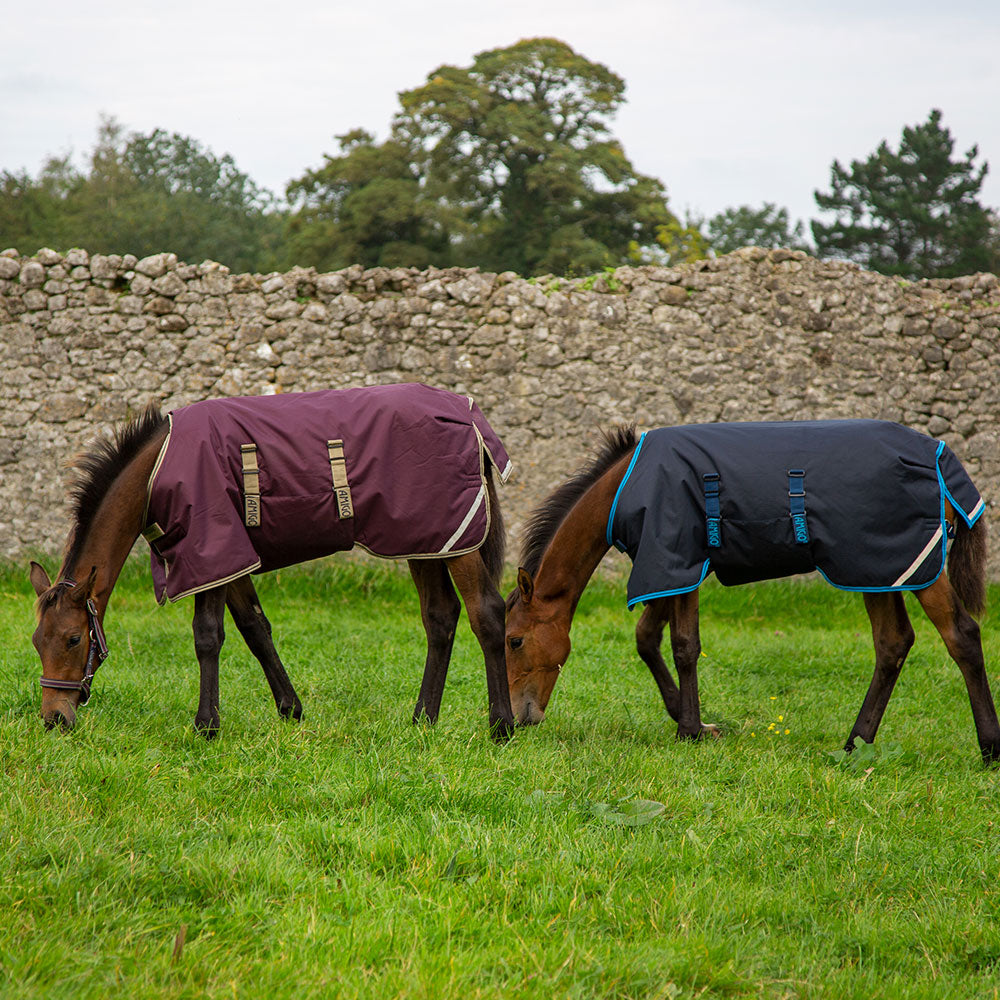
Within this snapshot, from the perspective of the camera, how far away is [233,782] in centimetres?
369

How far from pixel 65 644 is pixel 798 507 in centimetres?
339

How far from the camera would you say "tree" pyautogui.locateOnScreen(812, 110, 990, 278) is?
29344 millimetres

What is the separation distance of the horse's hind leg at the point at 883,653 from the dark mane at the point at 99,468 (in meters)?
3.68

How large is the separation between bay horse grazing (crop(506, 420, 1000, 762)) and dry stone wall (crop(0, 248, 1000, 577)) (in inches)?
187

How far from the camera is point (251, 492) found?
14.8 ft

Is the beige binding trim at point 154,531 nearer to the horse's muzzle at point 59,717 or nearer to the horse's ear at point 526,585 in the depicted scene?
the horse's muzzle at point 59,717

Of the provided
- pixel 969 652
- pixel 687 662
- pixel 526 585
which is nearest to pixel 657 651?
pixel 687 662

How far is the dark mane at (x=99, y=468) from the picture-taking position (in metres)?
4.51

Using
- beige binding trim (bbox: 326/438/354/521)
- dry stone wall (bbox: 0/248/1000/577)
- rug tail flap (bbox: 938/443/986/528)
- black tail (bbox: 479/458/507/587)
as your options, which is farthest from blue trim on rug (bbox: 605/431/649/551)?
dry stone wall (bbox: 0/248/1000/577)

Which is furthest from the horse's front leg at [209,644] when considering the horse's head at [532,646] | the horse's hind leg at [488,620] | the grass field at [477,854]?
the horse's head at [532,646]

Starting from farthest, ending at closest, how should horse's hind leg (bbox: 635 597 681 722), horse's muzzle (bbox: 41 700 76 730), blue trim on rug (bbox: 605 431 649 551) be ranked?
horse's hind leg (bbox: 635 597 681 722) < blue trim on rug (bbox: 605 431 649 551) < horse's muzzle (bbox: 41 700 76 730)

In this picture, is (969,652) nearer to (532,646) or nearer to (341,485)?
(532,646)

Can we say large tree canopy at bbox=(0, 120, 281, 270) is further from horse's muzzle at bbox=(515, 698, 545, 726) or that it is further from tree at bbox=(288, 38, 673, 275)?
horse's muzzle at bbox=(515, 698, 545, 726)

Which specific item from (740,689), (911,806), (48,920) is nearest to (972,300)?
(740,689)
